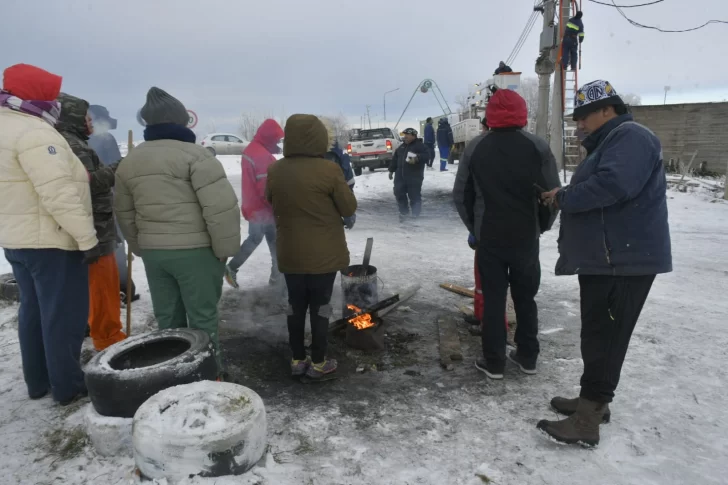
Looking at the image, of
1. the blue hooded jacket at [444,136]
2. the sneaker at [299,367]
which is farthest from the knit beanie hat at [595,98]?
the blue hooded jacket at [444,136]

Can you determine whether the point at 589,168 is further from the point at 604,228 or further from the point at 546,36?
the point at 546,36

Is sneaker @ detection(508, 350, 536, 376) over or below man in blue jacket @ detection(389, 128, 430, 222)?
below

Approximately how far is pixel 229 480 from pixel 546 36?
13064 mm

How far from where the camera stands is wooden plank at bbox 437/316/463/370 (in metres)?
4.02

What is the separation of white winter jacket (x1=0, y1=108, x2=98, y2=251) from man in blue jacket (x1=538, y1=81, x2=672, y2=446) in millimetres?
3186

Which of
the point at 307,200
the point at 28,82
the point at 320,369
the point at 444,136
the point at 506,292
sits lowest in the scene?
the point at 320,369

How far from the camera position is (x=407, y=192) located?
1095 cm

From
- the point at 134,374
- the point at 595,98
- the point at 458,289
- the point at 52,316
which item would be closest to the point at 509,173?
the point at 595,98

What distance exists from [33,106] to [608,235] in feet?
12.3

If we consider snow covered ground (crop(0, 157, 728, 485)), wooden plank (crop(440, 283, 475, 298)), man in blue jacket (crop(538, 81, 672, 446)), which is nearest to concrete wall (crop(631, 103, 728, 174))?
snow covered ground (crop(0, 157, 728, 485))

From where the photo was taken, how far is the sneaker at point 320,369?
12.1ft

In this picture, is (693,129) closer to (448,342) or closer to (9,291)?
(448,342)

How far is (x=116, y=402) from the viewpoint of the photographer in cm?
262

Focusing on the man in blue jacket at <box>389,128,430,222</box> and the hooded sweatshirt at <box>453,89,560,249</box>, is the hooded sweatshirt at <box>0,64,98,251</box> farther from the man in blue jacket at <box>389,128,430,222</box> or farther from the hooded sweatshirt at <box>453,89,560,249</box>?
the man in blue jacket at <box>389,128,430,222</box>
